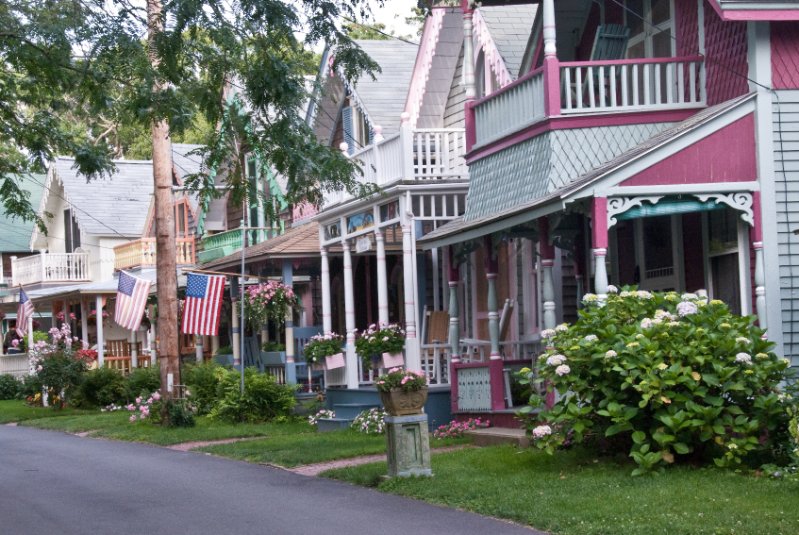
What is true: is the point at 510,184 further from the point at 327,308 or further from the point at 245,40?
the point at 327,308

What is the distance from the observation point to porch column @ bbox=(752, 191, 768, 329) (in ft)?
49.5

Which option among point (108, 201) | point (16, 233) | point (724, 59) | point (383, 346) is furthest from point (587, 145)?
point (16, 233)

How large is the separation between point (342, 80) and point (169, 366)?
762 cm

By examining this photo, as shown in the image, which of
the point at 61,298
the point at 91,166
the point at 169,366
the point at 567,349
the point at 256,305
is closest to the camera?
the point at 567,349

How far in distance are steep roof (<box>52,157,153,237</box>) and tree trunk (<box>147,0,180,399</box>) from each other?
799 inches

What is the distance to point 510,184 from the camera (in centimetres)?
1830

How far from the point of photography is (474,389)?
19094mm

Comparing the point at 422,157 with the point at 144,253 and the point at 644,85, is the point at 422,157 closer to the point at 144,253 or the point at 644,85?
the point at 644,85

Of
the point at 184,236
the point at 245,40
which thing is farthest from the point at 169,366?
the point at 184,236

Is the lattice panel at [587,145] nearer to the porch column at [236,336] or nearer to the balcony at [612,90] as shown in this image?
the balcony at [612,90]

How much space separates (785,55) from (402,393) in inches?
235

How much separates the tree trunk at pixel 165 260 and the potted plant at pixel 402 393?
1037cm

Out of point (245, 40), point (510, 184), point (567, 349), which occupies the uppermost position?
point (245, 40)

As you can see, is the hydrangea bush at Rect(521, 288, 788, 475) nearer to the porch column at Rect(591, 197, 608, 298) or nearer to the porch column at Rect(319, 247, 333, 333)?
the porch column at Rect(591, 197, 608, 298)
